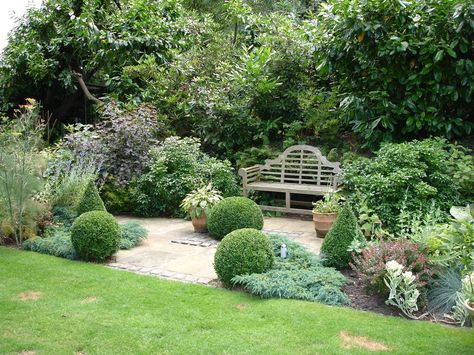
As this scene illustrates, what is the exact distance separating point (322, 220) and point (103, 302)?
3277mm

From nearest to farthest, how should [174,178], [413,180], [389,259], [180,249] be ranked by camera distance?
[389,259], [180,249], [413,180], [174,178]

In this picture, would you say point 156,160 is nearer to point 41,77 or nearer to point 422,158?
point 422,158

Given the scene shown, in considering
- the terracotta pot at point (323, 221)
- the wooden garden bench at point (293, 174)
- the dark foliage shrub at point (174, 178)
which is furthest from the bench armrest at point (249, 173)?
the terracotta pot at point (323, 221)

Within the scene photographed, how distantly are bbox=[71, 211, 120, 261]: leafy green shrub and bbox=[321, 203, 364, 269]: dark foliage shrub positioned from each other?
2435mm

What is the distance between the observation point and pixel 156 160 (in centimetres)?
841

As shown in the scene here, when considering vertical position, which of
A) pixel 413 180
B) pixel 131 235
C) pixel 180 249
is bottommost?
pixel 180 249

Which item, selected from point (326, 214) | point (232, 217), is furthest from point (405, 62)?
point (232, 217)

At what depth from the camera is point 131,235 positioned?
6262mm

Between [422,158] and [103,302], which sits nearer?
[103,302]

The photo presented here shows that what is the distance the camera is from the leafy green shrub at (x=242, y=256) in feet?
14.8

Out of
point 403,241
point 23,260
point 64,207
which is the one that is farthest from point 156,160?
point 403,241

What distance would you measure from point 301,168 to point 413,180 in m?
2.31

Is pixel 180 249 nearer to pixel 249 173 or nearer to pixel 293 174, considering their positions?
pixel 249 173

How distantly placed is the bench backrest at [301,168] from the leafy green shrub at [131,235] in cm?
285
